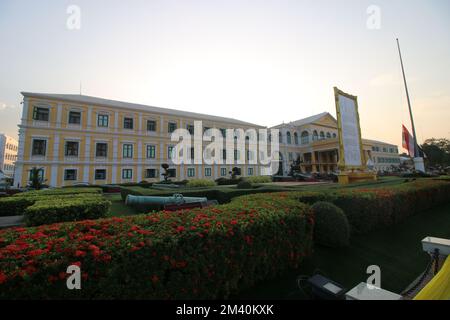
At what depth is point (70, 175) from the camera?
23.5m

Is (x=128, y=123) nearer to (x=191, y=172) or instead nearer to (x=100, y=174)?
(x=100, y=174)

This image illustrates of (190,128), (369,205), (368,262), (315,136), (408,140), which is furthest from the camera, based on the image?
(315,136)

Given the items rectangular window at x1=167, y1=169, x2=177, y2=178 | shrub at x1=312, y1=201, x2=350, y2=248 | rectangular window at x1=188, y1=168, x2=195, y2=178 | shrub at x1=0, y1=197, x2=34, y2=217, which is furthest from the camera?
rectangular window at x1=188, y1=168, x2=195, y2=178

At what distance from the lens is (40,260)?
1877 millimetres

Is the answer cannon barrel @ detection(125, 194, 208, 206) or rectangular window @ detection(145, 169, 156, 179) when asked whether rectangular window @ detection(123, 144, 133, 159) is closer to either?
rectangular window @ detection(145, 169, 156, 179)

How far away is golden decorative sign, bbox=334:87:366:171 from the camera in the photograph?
1597cm

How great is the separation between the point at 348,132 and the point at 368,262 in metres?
15.2

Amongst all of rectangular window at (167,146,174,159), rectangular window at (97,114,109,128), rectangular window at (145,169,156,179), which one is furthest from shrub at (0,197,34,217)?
rectangular window at (167,146,174,159)

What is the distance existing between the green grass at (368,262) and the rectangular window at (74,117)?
29.3 metres

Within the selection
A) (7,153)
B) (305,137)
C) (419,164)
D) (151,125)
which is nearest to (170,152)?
(151,125)

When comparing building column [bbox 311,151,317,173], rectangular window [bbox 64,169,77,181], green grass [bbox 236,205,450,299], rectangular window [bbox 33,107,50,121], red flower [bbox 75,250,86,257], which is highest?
rectangular window [bbox 33,107,50,121]

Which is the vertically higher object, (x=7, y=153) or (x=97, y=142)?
(x=7, y=153)

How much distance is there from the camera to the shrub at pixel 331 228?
4.68 meters

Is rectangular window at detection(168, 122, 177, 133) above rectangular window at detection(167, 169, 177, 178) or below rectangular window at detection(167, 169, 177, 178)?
above
